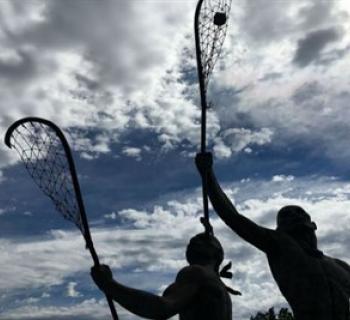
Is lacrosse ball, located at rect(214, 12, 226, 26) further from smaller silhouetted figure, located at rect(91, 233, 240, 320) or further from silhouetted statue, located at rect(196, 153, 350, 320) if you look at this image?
smaller silhouetted figure, located at rect(91, 233, 240, 320)

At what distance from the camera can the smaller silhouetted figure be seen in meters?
5.74

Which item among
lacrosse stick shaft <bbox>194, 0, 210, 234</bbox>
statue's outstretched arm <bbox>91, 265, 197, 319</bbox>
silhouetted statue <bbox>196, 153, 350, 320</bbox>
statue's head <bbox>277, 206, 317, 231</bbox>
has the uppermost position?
lacrosse stick shaft <bbox>194, 0, 210, 234</bbox>

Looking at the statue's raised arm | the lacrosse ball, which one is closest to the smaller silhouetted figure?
the statue's raised arm

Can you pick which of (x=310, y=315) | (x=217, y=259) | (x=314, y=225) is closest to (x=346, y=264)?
(x=314, y=225)

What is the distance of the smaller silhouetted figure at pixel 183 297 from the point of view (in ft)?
18.8

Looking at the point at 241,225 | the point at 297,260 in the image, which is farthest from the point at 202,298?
the point at 297,260

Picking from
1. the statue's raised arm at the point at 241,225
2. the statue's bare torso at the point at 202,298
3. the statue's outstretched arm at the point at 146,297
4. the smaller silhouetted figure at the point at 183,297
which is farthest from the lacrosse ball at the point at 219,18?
the statue's outstretched arm at the point at 146,297

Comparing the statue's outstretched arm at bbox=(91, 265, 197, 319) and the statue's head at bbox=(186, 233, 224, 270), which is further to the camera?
the statue's head at bbox=(186, 233, 224, 270)

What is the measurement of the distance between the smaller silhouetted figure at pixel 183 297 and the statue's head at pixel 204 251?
0.53ft

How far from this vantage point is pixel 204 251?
22.2ft

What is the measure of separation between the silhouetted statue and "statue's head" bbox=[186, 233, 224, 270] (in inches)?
17.4

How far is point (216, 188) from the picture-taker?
6781 mm

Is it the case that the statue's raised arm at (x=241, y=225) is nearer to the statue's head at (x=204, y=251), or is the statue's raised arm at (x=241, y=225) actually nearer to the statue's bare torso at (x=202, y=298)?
the statue's head at (x=204, y=251)

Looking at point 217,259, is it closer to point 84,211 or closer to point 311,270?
point 311,270
